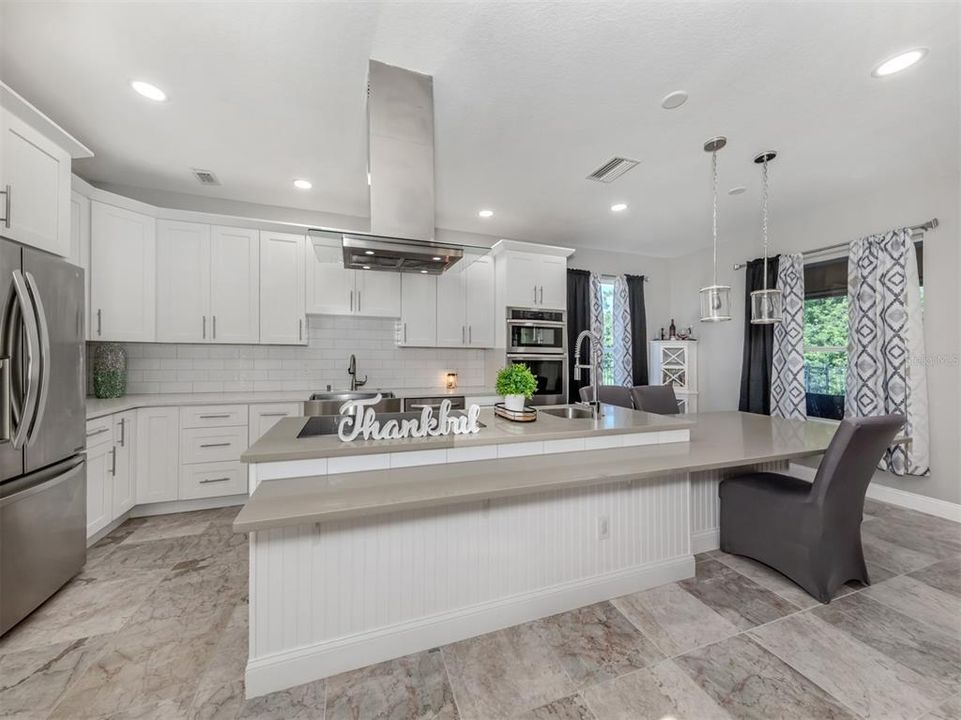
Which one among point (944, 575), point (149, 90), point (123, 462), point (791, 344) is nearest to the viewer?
point (149, 90)

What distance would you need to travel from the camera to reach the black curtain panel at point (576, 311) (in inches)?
191

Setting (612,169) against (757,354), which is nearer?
(612,169)

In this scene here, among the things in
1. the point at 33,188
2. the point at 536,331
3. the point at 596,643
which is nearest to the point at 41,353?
the point at 33,188

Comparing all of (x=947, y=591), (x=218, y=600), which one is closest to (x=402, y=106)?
(x=218, y=600)

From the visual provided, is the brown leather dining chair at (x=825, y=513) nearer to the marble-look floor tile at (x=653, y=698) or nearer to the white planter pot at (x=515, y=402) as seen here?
the marble-look floor tile at (x=653, y=698)

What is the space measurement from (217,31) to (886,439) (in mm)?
3883

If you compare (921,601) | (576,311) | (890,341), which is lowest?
(921,601)

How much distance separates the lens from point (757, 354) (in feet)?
14.0

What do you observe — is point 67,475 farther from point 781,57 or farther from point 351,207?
point 781,57

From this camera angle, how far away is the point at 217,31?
1.75 m

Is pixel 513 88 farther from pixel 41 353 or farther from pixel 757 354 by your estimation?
pixel 757 354

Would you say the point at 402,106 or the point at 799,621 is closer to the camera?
the point at 799,621

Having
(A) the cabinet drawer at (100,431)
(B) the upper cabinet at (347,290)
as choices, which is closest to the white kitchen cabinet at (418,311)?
(B) the upper cabinet at (347,290)

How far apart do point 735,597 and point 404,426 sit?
2.02 meters
